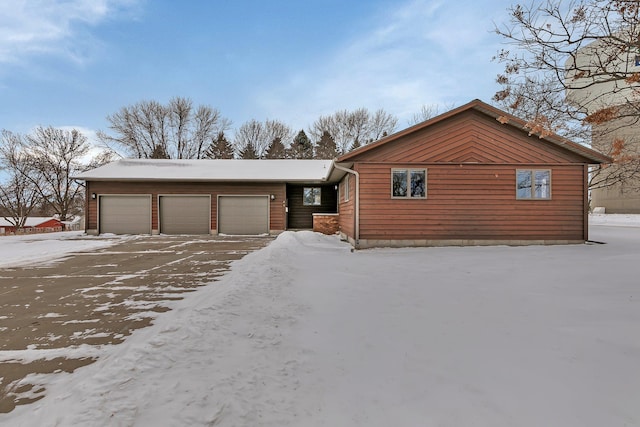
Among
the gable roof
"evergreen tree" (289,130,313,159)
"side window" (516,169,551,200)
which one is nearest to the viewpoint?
the gable roof

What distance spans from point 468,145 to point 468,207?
6.40 feet

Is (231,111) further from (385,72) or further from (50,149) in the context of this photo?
(385,72)

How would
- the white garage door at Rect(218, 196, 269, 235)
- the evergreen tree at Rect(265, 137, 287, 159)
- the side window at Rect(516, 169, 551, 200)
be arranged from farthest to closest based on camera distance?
1. the evergreen tree at Rect(265, 137, 287, 159)
2. the white garage door at Rect(218, 196, 269, 235)
3. the side window at Rect(516, 169, 551, 200)

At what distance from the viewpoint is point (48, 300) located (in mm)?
3951

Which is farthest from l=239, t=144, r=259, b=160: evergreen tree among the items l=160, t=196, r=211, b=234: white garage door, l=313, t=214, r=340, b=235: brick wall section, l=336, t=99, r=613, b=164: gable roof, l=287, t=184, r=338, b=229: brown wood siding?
l=336, t=99, r=613, b=164: gable roof

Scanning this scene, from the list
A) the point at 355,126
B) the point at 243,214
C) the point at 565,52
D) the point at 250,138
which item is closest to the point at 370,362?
the point at 565,52

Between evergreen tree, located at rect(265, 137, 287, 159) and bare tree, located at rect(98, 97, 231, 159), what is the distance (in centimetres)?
517

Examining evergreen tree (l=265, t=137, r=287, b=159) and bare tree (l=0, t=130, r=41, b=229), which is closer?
bare tree (l=0, t=130, r=41, b=229)

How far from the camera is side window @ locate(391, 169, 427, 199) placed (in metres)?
9.16

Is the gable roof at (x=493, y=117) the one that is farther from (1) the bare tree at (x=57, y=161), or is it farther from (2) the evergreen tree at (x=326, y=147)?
(1) the bare tree at (x=57, y=161)

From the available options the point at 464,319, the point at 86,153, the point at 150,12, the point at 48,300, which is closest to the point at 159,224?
the point at 150,12

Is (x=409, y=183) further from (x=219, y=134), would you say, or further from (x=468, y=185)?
(x=219, y=134)

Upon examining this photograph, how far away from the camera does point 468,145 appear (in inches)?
359

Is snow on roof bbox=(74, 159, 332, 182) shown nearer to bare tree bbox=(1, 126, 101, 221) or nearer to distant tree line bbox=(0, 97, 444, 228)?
distant tree line bbox=(0, 97, 444, 228)
